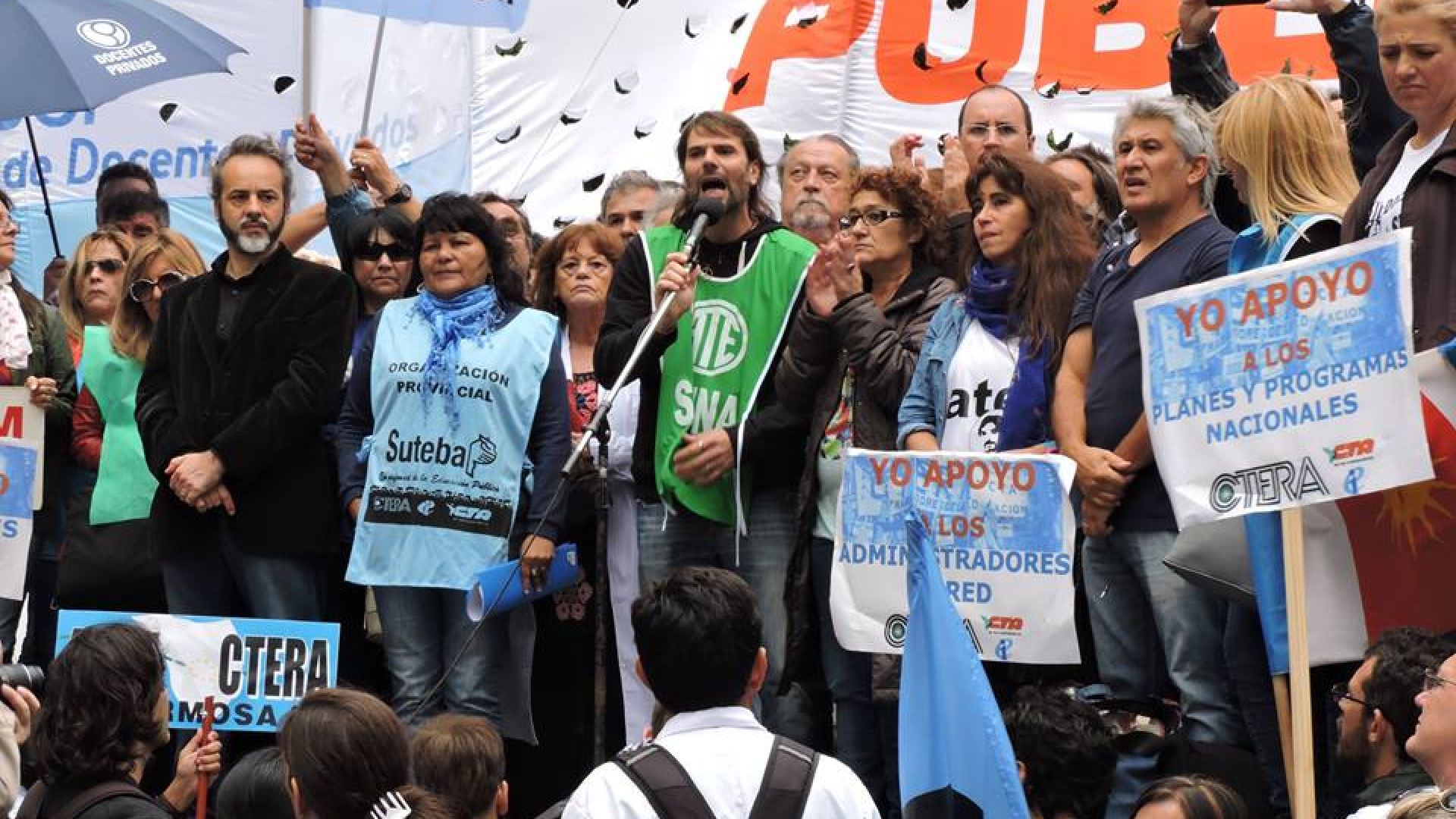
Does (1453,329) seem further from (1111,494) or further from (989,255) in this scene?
(989,255)

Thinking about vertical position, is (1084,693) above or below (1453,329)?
below

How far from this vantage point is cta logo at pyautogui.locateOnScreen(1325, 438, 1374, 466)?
229 inches

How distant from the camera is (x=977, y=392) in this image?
24.9 feet

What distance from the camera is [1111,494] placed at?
22.8 ft

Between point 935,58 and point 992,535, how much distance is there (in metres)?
5.03

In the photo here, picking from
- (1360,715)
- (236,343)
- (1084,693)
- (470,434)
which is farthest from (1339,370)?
(236,343)

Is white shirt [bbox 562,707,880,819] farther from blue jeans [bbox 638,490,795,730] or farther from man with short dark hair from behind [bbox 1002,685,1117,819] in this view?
blue jeans [bbox 638,490,795,730]

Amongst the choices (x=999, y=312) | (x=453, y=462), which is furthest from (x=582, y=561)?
(x=999, y=312)

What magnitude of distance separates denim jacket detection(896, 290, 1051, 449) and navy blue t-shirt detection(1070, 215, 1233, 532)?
56 centimetres

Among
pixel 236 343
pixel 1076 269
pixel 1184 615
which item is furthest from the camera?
pixel 236 343

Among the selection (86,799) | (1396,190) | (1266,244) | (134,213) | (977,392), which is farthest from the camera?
(134,213)

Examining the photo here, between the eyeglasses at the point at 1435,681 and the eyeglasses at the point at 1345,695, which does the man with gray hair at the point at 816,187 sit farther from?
the eyeglasses at the point at 1435,681

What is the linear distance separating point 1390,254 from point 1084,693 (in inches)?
66.3

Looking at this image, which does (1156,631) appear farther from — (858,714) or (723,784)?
(723,784)
